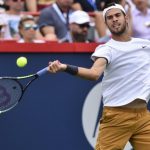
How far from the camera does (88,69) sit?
526 cm

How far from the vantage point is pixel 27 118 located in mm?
6836

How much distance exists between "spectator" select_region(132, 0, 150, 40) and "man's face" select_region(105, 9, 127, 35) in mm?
2315

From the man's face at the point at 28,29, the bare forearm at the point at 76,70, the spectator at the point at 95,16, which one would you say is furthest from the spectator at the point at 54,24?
the bare forearm at the point at 76,70

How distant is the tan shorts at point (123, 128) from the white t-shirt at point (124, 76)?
0.10m

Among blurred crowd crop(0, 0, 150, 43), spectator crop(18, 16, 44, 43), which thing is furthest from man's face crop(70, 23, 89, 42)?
spectator crop(18, 16, 44, 43)

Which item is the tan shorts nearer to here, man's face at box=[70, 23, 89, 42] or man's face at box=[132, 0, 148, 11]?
man's face at box=[70, 23, 89, 42]

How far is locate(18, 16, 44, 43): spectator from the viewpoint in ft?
25.2

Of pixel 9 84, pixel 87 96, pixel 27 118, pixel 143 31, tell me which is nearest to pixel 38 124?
pixel 27 118

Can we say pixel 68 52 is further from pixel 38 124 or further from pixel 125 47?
pixel 125 47

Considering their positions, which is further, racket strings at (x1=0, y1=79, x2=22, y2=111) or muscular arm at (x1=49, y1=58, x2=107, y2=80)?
racket strings at (x1=0, y1=79, x2=22, y2=111)

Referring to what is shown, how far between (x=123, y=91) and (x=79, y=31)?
8.61 ft

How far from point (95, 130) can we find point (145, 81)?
5.28 ft

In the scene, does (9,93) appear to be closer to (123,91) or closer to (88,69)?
(88,69)

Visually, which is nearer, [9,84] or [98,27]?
[9,84]
